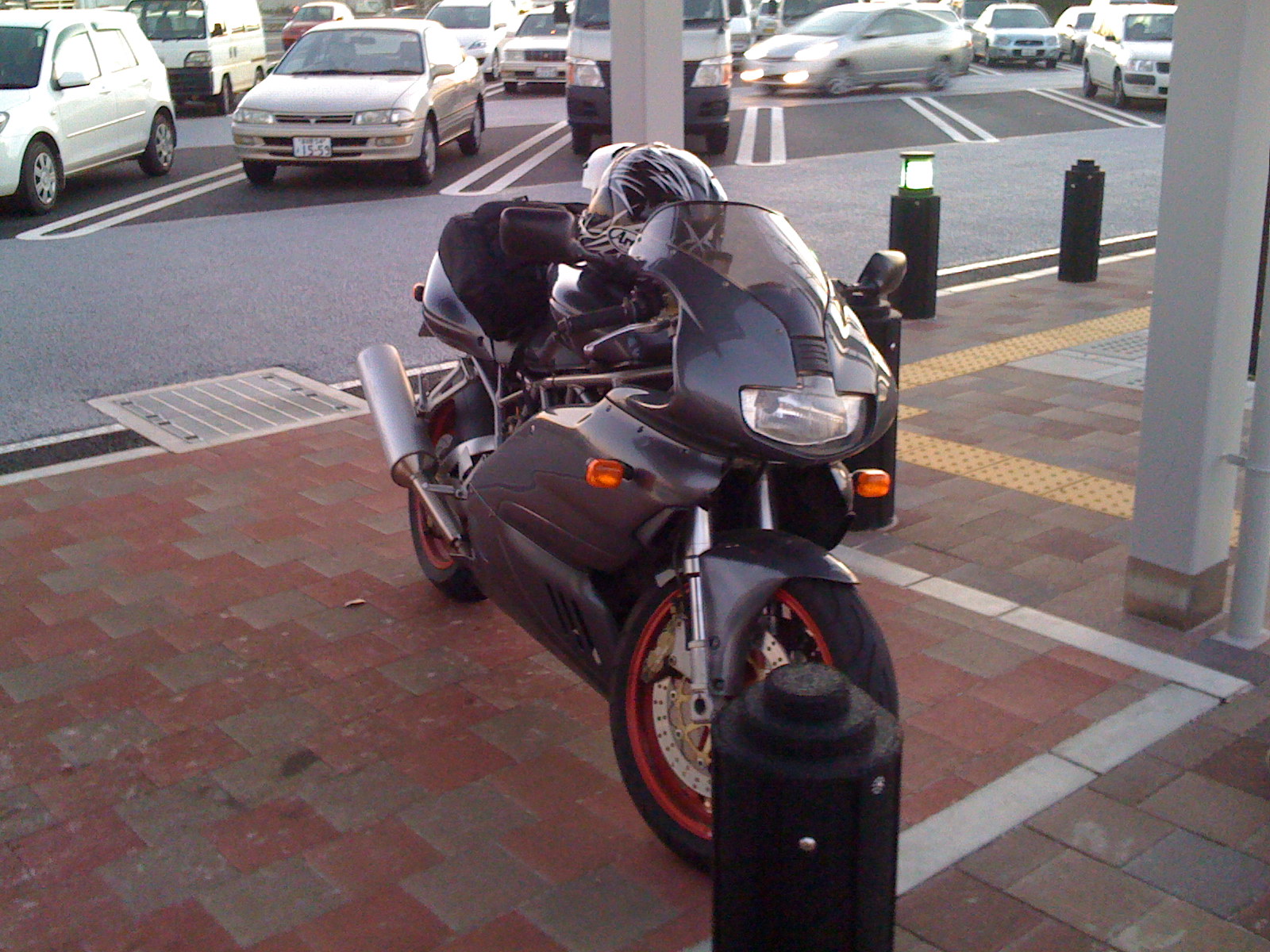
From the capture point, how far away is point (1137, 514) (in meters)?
4.43

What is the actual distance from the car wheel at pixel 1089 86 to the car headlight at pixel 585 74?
11.9 metres

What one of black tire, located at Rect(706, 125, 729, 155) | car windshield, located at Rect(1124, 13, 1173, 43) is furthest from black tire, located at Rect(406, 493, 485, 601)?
car windshield, located at Rect(1124, 13, 1173, 43)

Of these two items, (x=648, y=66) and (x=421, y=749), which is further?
(x=648, y=66)

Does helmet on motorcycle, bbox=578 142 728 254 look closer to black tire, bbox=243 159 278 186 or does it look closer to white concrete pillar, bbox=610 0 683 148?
white concrete pillar, bbox=610 0 683 148

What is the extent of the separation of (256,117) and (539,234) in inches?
470

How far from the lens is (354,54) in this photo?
15359 millimetres

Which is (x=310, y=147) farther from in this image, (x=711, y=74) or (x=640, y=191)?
(x=640, y=191)

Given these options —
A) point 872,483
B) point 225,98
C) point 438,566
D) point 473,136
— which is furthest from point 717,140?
point 872,483

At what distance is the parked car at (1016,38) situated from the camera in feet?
105

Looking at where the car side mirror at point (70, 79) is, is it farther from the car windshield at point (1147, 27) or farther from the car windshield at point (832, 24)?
the car windshield at point (1147, 27)

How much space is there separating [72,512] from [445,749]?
2601mm

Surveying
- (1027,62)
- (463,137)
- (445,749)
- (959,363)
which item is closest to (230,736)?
(445,749)

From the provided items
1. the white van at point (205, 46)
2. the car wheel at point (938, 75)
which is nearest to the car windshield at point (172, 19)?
the white van at point (205, 46)

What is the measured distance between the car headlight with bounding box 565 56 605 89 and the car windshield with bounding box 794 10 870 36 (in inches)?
386
